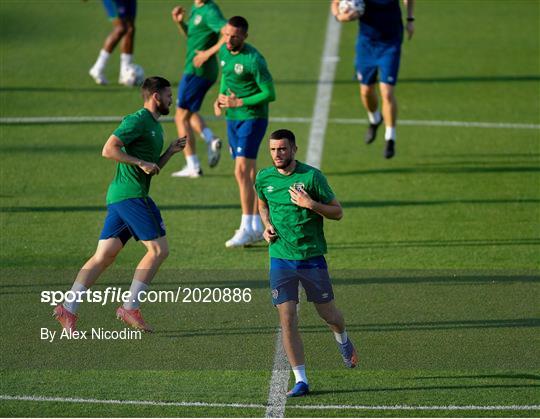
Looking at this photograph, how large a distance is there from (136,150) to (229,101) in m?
2.91

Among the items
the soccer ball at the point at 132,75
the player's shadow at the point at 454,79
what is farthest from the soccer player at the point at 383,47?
the soccer ball at the point at 132,75

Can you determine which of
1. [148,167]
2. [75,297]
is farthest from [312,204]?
[75,297]

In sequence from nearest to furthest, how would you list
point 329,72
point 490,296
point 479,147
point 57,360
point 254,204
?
point 57,360
point 490,296
point 254,204
point 479,147
point 329,72

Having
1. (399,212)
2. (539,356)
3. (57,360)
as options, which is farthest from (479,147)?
(57,360)

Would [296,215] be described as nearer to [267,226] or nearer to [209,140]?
[267,226]

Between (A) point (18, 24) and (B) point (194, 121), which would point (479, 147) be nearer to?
(B) point (194, 121)

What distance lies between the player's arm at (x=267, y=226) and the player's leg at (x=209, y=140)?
667cm

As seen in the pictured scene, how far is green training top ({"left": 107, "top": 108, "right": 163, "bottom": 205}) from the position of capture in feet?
37.0

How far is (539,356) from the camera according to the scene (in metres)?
11.0

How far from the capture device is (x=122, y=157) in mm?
11117

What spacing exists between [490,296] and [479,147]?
645cm

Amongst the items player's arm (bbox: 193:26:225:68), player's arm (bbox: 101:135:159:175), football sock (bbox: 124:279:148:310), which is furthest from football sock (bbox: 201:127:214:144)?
player's arm (bbox: 101:135:159:175)

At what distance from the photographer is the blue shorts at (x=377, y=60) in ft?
56.5

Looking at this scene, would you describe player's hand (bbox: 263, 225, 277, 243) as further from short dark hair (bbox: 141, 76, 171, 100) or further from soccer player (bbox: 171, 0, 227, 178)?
soccer player (bbox: 171, 0, 227, 178)
